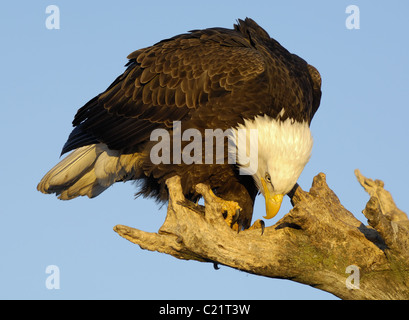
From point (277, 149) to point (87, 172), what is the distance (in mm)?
2708

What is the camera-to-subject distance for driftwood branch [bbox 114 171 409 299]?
17.9 ft

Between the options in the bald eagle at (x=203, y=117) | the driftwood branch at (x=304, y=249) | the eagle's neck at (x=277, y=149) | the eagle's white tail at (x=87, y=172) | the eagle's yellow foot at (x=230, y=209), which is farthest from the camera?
the eagle's white tail at (x=87, y=172)

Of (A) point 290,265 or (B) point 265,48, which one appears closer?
(A) point 290,265

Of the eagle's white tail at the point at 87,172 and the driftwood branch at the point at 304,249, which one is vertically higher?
the eagle's white tail at the point at 87,172

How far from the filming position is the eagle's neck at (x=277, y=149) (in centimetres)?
604

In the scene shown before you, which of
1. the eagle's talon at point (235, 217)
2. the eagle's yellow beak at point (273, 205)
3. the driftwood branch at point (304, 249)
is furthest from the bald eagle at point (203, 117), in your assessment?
the driftwood branch at point (304, 249)

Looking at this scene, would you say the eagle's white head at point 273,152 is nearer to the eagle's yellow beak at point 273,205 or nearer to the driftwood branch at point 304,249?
the eagle's yellow beak at point 273,205

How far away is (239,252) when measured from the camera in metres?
5.52

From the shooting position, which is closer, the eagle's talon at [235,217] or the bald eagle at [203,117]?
the bald eagle at [203,117]

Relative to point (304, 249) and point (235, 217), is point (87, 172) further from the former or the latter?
point (304, 249)

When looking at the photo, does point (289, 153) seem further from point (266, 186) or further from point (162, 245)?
point (162, 245)

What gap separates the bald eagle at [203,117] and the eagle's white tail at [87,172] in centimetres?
1
